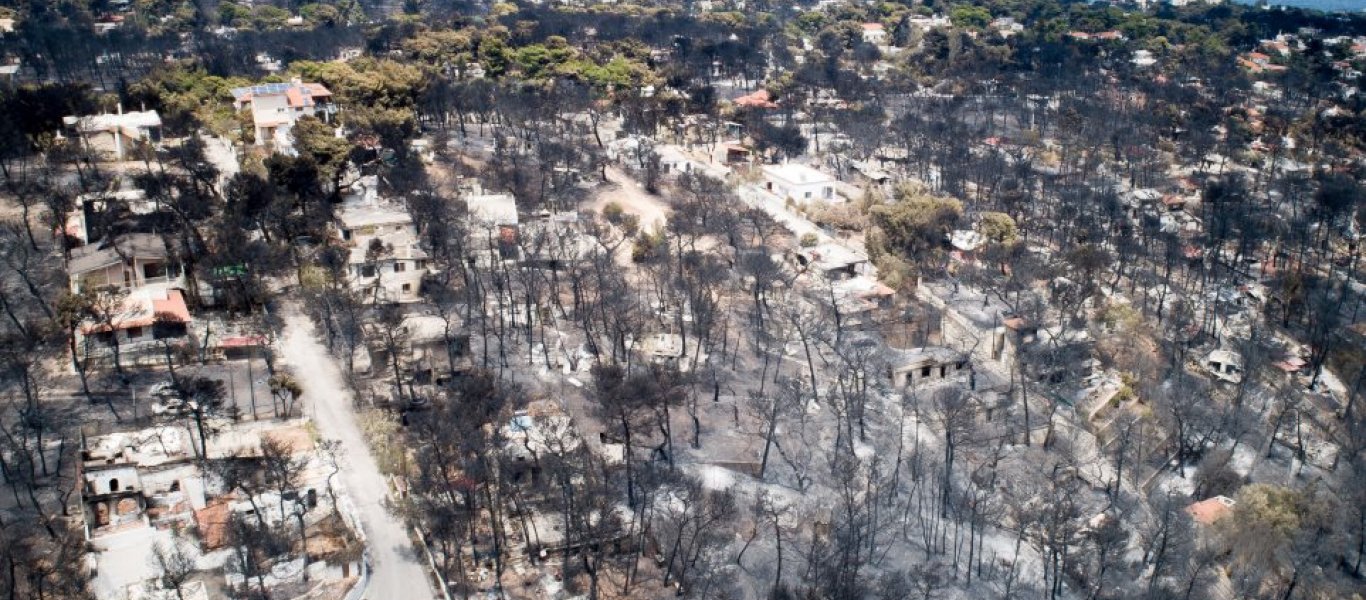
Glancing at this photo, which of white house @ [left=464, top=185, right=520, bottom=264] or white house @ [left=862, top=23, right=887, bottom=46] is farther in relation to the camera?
white house @ [left=862, top=23, right=887, bottom=46]

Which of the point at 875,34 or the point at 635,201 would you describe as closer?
the point at 635,201

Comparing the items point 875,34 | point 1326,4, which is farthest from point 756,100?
point 1326,4

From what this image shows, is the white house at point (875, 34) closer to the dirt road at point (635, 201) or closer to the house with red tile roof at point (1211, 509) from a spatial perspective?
the dirt road at point (635, 201)

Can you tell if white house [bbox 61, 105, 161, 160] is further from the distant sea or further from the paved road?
the distant sea

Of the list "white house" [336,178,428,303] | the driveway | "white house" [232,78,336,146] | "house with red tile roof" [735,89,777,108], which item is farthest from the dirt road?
"house with red tile roof" [735,89,777,108]

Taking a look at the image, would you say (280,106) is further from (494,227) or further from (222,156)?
(494,227)

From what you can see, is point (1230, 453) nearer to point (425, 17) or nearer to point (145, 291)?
point (145, 291)

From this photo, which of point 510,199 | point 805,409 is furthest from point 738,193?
point 805,409
